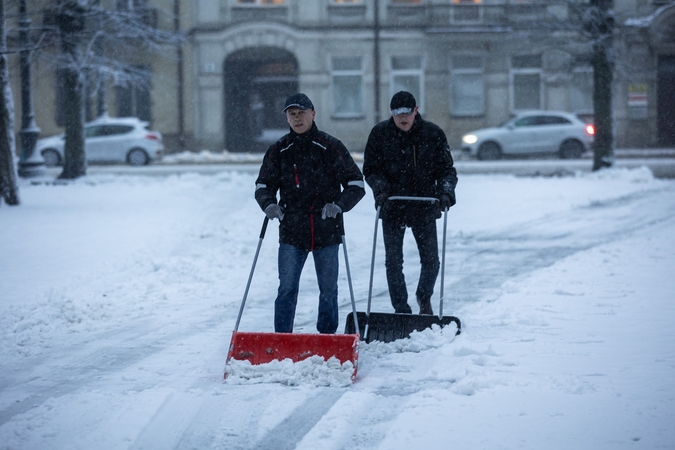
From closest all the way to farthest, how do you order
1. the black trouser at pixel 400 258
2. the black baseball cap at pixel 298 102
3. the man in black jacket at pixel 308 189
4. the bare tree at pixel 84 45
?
the black baseball cap at pixel 298 102 < the man in black jacket at pixel 308 189 < the black trouser at pixel 400 258 < the bare tree at pixel 84 45

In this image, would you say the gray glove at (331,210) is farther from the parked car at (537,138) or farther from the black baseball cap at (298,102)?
the parked car at (537,138)

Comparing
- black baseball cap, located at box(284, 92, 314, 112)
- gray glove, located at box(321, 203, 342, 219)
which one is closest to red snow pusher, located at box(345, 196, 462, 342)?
gray glove, located at box(321, 203, 342, 219)

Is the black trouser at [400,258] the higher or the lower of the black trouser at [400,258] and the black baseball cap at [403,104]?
the lower

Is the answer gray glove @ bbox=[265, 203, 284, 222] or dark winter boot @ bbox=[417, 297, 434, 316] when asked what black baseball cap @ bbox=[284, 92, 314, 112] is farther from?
dark winter boot @ bbox=[417, 297, 434, 316]

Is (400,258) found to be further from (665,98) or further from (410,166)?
(665,98)

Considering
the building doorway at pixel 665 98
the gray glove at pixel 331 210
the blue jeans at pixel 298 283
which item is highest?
the building doorway at pixel 665 98

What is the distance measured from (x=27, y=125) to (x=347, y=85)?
14181mm

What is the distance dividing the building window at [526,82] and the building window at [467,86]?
121 centimetres

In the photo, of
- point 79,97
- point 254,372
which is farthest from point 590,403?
point 79,97

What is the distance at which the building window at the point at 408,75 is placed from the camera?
32594 millimetres

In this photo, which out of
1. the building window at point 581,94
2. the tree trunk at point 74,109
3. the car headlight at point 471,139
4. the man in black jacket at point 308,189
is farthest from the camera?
the building window at point 581,94

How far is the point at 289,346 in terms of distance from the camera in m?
5.54

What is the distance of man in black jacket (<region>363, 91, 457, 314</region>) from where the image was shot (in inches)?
261

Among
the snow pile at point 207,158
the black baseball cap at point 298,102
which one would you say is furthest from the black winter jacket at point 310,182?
the snow pile at point 207,158
